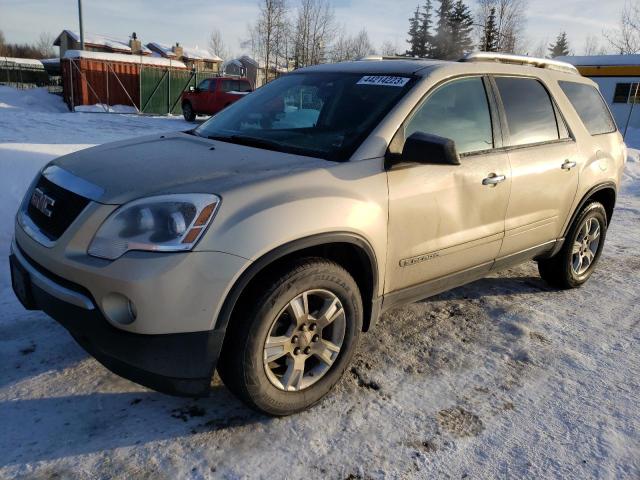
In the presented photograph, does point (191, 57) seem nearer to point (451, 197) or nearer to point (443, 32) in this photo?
point (443, 32)

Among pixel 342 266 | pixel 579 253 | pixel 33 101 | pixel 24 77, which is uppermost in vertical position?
pixel 24 77

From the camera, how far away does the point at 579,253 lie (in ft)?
15.1

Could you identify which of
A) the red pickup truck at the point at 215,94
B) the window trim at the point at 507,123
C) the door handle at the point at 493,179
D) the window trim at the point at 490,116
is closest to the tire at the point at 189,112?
the red pickup truck at the point at 215,94

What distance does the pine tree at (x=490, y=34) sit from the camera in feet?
115

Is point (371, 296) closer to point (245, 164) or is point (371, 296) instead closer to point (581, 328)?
point (245, 164)

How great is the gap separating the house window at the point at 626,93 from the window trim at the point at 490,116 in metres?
24.0

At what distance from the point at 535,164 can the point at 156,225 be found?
2663 mm

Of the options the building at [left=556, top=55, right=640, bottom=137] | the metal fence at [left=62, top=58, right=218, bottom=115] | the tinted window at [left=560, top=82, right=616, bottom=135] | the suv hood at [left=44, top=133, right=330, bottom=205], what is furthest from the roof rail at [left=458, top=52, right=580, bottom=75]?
the building at [left=556, top=55, right=640, bottom=137]

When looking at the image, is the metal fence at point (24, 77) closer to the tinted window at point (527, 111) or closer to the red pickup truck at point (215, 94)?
the red pickup truck at point (215, 94)

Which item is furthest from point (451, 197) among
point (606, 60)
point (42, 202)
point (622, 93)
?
point (606, 60)

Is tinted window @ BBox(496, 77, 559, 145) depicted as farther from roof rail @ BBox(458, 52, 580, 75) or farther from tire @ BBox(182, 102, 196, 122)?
tire @ BBox(182, 102, 196, 122)

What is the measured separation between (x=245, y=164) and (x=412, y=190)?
915 mm

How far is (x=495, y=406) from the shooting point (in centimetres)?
286

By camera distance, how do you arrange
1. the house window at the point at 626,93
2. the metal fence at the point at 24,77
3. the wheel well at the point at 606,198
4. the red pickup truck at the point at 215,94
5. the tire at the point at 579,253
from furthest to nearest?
1. the metal fence at the point at 24,77
2. the house window at the point at 626,93
3. the red pickup truck at the point at 215,94
4. the wheel well at the point at 606,198
5. the tire at the point at 579,253
